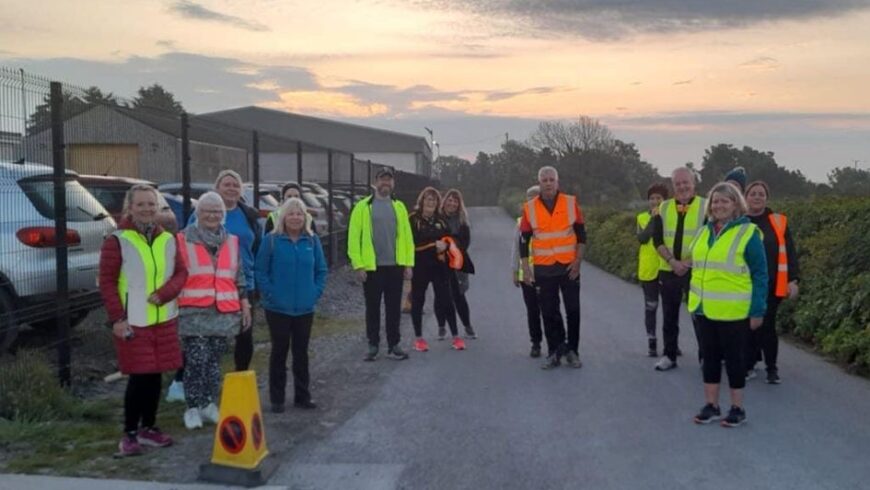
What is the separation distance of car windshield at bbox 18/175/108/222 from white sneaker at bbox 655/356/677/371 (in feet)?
18.8

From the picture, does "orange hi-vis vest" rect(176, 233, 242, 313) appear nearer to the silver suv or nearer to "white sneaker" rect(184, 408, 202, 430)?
"white sneaker" rect(184, 408, 202, 430)

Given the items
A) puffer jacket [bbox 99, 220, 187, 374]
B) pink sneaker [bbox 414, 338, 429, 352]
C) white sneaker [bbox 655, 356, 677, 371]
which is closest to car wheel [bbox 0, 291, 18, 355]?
puffer jacket [bbox 99, 220, 187, 374]

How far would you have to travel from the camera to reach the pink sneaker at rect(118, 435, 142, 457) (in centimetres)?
670

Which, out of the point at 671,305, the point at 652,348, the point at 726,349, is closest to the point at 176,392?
the point at 726,349

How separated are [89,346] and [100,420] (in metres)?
1.88

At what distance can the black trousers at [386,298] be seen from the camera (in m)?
10.7

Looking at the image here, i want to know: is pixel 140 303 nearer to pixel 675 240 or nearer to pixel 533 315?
pixel 533 315

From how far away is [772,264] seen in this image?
9.27m

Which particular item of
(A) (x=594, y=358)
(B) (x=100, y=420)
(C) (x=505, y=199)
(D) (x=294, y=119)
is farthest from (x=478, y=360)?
(C) (x=505, y=199)

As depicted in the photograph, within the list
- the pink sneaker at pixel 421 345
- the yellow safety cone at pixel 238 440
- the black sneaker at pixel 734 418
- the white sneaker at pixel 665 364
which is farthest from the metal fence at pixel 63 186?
the white sneaker at pixel 665 364

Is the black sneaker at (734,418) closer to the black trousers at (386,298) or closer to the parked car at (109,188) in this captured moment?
the black trousers at (386,298)

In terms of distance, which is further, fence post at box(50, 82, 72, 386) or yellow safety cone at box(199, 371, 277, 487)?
fence post at box(50, 82, 72, 386)

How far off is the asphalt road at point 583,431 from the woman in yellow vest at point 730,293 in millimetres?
345

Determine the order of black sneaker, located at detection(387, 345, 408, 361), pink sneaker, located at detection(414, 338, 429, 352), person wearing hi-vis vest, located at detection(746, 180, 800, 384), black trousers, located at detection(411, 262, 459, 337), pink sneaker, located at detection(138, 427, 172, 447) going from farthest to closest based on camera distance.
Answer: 1. black trousers, located at detection(411, 262, 459, 337)
2. pink sneaker, located at detection(414, 338, 429, 352)
3. black sneaker, located at detection(387, 345, 408, 361)
4. person wearing hi-vis vest, located at detection(746, 180, 800, 384)
5. pink sneaker, located at detection(138, 427, 172, 447)
